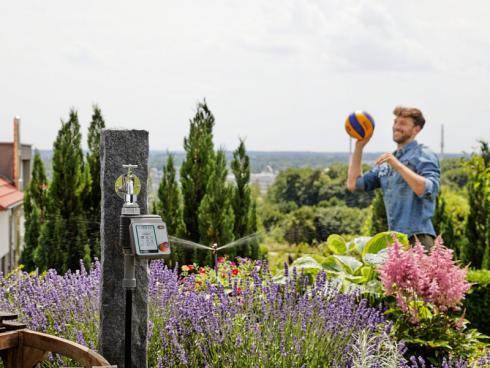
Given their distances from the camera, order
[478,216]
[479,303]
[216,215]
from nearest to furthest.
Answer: [479,303], [216,215], [478,216]

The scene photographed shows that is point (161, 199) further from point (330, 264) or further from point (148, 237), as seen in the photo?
point (148, 237)

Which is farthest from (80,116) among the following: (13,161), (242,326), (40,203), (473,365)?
(13,161)

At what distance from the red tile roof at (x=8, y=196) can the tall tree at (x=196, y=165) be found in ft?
12.9

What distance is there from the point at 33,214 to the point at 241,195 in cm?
241

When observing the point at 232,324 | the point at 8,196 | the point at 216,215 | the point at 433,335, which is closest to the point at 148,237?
the point at 232,324

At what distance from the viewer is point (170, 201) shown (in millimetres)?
8039

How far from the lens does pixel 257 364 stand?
341 cm

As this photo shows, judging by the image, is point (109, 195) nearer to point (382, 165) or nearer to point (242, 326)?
point (242, 326)

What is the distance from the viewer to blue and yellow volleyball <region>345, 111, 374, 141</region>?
224 inches

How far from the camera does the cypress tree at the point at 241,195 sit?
7.97 m

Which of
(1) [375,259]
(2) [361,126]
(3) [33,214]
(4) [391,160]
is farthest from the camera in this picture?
(3) [33,214]

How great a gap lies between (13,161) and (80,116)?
21.6 ft

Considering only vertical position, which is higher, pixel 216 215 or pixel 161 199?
pixel 161 199

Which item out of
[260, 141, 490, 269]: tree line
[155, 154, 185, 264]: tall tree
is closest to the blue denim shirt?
[260, 141, 490, 269]: tree line
